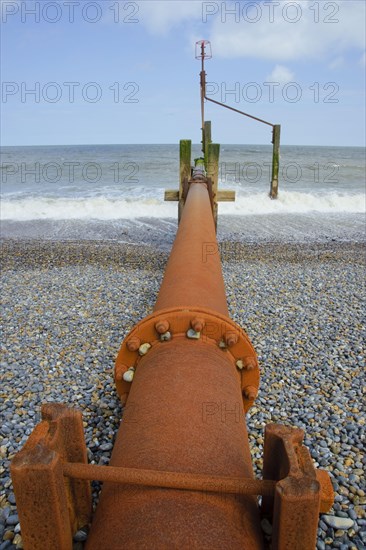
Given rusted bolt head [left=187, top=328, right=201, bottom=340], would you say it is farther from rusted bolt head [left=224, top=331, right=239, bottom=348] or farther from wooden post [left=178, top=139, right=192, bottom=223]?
wooden post [left=178, top=139, right=192, bottom=223]

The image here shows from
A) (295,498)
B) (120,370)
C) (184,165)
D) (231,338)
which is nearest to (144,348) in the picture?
(120,370)

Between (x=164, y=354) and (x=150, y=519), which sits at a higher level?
(x=164, y=354)

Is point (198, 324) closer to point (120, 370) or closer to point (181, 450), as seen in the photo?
point (120, 370)

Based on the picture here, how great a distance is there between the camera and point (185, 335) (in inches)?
70.8

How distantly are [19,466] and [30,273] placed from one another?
696cm

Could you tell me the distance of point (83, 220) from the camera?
47.3 feet

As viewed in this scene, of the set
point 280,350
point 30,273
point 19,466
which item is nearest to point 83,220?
point 30,273

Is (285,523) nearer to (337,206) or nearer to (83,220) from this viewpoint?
(83,220)

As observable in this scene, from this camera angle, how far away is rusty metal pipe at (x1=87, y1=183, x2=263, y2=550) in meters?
1.01

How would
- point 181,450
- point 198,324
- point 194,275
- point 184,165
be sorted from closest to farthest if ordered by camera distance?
1. point 181,450
2. point 198,324
3. point 194,275
4. point 184,165

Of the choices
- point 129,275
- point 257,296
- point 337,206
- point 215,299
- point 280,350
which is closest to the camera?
point 215,299

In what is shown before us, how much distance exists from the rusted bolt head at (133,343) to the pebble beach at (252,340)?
0.70 meters

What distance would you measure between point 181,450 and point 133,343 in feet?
2.24

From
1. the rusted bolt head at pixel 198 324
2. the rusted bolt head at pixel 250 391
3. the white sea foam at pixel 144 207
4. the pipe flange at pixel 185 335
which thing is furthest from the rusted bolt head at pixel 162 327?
the white sea foam at pixel 144 207
